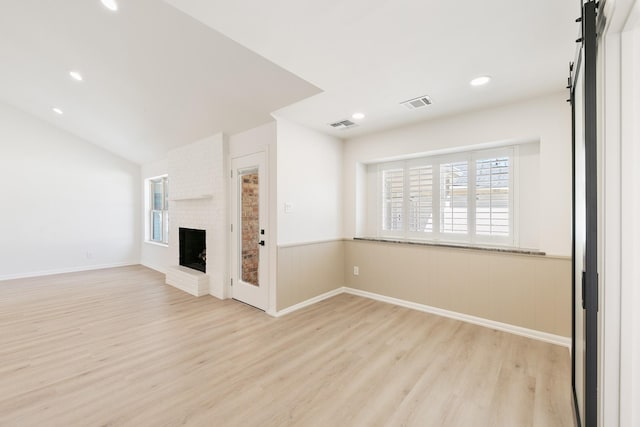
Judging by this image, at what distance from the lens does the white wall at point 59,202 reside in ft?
17.8

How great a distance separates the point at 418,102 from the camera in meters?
3.03

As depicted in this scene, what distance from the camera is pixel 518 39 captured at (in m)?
1.94

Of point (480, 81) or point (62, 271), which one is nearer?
point (480, 81)

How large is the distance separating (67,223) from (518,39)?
26.9 ft

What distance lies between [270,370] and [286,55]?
8.50 ft

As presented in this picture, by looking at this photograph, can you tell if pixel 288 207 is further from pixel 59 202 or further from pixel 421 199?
pixel 59 202

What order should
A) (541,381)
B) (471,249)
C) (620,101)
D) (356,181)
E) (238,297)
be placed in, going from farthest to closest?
(356,181)
(238,297)
(471,249)
(541,381)
(620,101)

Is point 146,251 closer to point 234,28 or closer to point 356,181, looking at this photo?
point 356,181

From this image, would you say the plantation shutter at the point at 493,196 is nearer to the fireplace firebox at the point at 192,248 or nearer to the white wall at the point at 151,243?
the fireplace firebox at the point at 192,248

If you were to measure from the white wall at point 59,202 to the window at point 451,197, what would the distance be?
633 centimetres

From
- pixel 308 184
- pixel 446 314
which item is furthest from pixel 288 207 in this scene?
pixel 446 314

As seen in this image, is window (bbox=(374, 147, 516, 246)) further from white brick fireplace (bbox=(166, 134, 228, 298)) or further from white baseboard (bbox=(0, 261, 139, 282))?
white baseboard (bbox=(0, 261, 139, 282))

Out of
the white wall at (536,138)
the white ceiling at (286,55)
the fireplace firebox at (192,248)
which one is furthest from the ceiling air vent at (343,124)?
the fireplace firebox at (192,248)

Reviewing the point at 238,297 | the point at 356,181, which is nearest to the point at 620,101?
the point at 356,181
